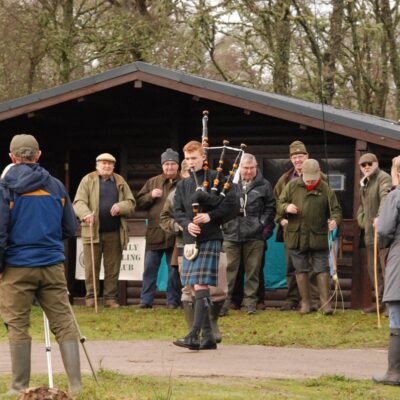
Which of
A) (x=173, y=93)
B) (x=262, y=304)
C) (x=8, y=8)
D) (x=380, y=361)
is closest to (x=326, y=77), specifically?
(x=8, y=8)

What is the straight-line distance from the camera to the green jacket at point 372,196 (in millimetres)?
14289

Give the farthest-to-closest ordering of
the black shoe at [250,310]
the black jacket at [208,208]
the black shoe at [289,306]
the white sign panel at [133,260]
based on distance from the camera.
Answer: the white sign panel at [133,260], the black shoe at [289,306], the black shoe at [250,310], the black jacket at [208,208]

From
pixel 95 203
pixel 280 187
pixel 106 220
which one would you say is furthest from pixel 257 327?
pixel 95 203

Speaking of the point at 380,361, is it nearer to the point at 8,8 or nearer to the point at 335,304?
the point at 335,304

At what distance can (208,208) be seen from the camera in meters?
11.1

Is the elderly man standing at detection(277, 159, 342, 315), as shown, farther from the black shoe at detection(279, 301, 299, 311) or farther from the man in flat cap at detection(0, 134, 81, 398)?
the man in flat cap at detection(0, 134, 81, 398)

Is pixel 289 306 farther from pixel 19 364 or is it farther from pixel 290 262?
pixel 19 364

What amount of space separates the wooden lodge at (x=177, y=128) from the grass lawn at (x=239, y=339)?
2100mm

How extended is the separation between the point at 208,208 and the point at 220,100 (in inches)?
201

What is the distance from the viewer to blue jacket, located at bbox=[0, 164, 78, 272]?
8.49m

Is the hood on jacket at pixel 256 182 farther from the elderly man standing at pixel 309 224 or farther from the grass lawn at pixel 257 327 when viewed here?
the grass lawn at pixel 257 327

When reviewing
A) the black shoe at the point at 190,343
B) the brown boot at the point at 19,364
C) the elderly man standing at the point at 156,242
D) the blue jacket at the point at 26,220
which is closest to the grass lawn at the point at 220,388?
the brown boot at the point at 19,364

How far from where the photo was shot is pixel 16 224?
8.52 meters

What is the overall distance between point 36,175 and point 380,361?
4.15 meters
